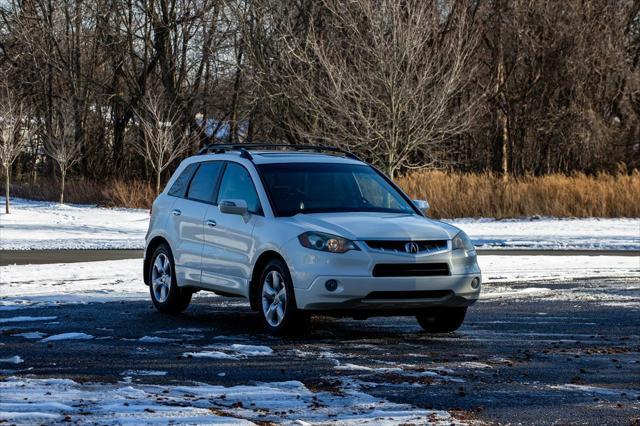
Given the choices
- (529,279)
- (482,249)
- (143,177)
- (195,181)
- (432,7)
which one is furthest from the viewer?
(143,177)

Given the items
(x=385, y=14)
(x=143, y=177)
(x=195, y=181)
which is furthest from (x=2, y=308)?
(x=143, y=177)

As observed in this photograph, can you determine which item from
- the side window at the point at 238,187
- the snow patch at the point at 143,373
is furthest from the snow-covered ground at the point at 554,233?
the snow patch at the point at 143,373

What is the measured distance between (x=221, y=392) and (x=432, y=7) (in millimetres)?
37875

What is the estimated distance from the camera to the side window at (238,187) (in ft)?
39.1

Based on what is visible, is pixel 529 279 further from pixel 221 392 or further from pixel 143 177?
pixel 143 177

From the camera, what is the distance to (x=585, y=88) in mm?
47438

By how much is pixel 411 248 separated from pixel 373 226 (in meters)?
0.41

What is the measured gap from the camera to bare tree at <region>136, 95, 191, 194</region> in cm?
4888

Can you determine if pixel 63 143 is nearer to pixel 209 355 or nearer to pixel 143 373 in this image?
pixel 209 355

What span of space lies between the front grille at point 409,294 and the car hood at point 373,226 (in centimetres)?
47

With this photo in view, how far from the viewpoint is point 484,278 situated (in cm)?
1775

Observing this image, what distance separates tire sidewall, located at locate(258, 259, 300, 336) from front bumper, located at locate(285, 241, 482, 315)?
9 cm

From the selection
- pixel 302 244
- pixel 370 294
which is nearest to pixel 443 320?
pixel 370 294

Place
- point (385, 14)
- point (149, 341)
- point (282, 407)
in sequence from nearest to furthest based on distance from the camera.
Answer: point (282, 407), point (149, 341), point (385, 14)
